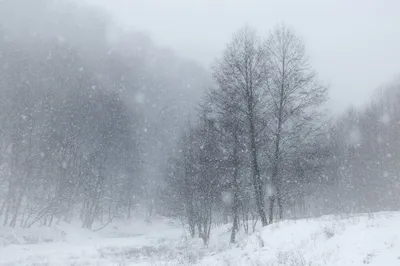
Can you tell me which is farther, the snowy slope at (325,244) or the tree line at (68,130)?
the tree line at (68,130)

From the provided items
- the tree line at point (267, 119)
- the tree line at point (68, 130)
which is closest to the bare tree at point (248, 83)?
the tree line at point (267, 119)

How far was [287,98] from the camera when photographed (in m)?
17.6

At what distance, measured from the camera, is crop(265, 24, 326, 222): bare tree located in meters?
17.0

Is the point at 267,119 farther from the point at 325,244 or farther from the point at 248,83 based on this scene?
the point at 325,244

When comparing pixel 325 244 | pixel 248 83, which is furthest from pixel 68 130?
pixel 325 244

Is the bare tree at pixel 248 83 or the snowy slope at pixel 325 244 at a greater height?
the bare tree at pixel 248 83

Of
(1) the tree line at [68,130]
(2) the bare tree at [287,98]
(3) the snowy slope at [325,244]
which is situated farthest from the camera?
(1) the tree line at [68,130]

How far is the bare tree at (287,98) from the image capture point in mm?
17031

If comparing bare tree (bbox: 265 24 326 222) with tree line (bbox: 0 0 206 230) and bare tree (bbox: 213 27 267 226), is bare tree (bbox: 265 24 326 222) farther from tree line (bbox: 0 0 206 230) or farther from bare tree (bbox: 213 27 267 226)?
tree line (bbox: 0 0 206 230)

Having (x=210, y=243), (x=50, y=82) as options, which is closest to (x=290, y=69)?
(x=210, y=243)

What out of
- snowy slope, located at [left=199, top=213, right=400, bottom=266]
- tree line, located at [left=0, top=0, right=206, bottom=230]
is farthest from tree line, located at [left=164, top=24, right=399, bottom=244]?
tree line, located at [left=0, top=0, right=206, bottom=230]

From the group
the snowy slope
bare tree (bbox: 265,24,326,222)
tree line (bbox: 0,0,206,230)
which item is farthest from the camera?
tree line (bbox: 0,0,206,230)

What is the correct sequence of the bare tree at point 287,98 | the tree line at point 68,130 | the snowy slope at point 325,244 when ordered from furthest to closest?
the tree line at point 68,130 < the bare tree at point 287,98 < the snowy slope at point 325,244

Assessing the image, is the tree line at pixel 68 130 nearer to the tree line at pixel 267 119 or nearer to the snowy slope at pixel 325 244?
the tree line at pixel 267 119
